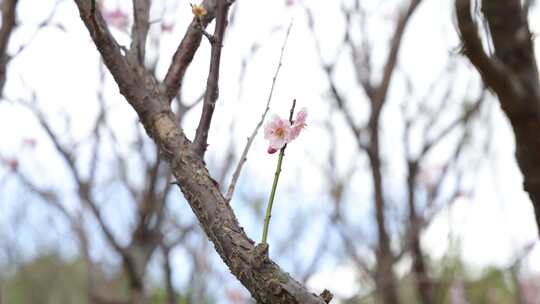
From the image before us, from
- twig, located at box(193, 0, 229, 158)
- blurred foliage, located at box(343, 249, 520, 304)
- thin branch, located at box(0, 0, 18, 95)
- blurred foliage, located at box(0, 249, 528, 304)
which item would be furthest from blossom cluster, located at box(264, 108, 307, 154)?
blurred foliage, located at box(0, 249, 528, 304)

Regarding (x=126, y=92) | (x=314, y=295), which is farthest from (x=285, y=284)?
(x=126, y=92)

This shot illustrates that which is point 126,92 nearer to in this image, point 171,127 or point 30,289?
point 171,127

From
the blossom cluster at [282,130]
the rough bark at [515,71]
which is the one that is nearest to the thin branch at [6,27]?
the blossom cluster at [282,130]

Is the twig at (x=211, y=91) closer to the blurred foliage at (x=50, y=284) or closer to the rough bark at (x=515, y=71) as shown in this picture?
the rough bark at (x=515, y=71)

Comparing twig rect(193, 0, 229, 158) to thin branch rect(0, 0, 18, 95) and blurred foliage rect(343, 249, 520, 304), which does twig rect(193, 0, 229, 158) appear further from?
blurred foliage rect(343, 249, 520, 304)

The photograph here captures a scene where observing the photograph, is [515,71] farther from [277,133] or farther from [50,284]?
[50,284]

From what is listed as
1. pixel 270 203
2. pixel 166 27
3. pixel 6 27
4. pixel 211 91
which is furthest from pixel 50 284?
pixel 270 203
